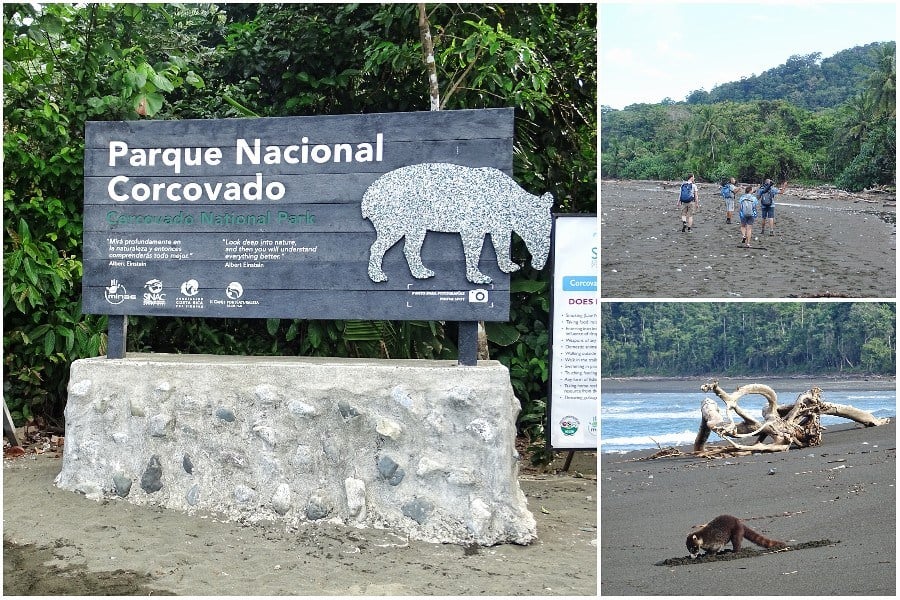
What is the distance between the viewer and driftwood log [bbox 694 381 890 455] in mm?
3066

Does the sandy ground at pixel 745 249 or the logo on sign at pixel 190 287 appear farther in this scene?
the logo on sign at pixel 190 287

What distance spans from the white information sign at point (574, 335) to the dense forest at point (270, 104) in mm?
992

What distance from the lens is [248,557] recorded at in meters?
4.34

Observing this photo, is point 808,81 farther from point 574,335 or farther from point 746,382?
point 574,335

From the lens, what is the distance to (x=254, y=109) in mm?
7203

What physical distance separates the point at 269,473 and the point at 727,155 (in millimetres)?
3039

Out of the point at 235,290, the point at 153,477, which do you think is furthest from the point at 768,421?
the point at 153,477

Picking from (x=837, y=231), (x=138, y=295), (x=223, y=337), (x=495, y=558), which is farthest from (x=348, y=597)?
(x=223, y=337)

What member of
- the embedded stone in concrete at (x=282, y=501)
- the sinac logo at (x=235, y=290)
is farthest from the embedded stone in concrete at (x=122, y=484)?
the sinac logo at (x=235, y=290)

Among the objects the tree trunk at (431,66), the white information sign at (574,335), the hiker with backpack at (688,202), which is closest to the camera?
the hiker with backpack at (688,202)

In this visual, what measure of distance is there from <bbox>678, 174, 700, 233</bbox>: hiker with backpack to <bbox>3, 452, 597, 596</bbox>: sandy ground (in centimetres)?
178

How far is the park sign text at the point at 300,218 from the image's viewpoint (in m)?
4.80

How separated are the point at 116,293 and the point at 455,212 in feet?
7.24

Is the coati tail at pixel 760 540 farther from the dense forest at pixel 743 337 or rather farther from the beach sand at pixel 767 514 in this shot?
the dense forest at pixel 743 337
